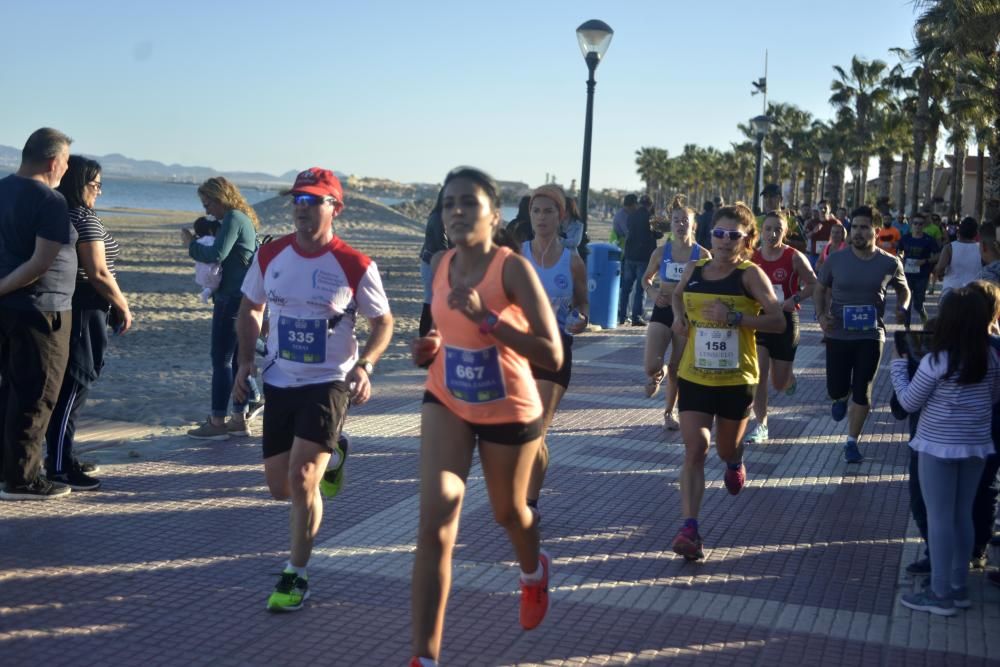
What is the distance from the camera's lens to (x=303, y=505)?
16.6 feet

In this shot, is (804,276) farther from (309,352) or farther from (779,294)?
(309,352)

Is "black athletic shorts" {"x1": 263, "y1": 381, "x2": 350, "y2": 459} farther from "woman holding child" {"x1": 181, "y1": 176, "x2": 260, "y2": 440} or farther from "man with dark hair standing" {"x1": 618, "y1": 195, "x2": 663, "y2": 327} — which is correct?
"man with dark hair standing" {"x1": 618, "y1": 195, "x2": 663, "y2": 327}

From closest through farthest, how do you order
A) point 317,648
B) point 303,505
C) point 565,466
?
point 317,648, point 303,505, point 565,466

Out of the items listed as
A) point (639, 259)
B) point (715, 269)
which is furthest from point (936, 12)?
point (715, 269)

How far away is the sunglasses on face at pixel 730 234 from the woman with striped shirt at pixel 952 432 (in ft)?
4.06

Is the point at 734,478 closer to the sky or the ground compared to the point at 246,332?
closer to the ground

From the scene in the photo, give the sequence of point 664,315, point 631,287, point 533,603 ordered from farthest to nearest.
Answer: point 631,287 → point 664,315 → point 533,603

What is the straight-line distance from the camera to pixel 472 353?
423 centimetres

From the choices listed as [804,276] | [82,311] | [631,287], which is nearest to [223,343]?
[82,311]

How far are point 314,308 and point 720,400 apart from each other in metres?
2.29

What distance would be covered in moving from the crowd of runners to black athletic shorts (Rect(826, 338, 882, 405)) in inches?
0.7

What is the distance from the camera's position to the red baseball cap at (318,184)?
17.3 feet

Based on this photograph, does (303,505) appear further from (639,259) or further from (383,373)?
(639,259)

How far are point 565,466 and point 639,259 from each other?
9428 mm
